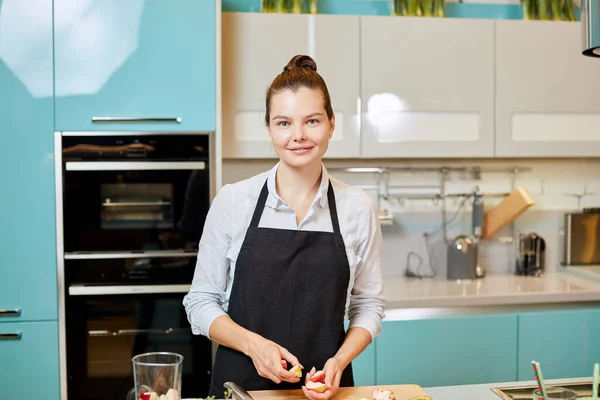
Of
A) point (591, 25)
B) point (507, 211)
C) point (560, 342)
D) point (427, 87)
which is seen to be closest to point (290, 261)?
point (591, 25)

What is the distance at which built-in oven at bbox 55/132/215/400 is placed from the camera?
2.82 meters

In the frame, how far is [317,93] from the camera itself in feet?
5.70

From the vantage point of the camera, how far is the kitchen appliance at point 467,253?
11.2 feet

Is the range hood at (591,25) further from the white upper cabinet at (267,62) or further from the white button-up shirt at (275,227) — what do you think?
the white upper cabinet at (267,62)

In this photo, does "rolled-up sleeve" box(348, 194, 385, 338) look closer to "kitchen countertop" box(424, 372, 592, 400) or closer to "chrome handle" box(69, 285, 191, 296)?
"kitchen countertop" box(424, 372, 592, 400)

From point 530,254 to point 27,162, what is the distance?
2.35 meters

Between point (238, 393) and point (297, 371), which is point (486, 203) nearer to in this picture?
point (297, 371)

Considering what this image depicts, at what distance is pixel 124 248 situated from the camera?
113 inches

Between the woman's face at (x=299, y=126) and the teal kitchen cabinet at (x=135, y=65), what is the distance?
3.83ft

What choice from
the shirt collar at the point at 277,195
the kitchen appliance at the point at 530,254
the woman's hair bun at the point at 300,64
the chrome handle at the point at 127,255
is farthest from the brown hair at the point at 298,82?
the kitchen appliance at the point at 530,254

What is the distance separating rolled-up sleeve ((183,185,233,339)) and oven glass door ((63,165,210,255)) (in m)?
1.05

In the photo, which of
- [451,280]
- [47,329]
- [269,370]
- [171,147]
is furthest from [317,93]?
[451,280]

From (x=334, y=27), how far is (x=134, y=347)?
157 cm

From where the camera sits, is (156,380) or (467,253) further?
(467,253)
